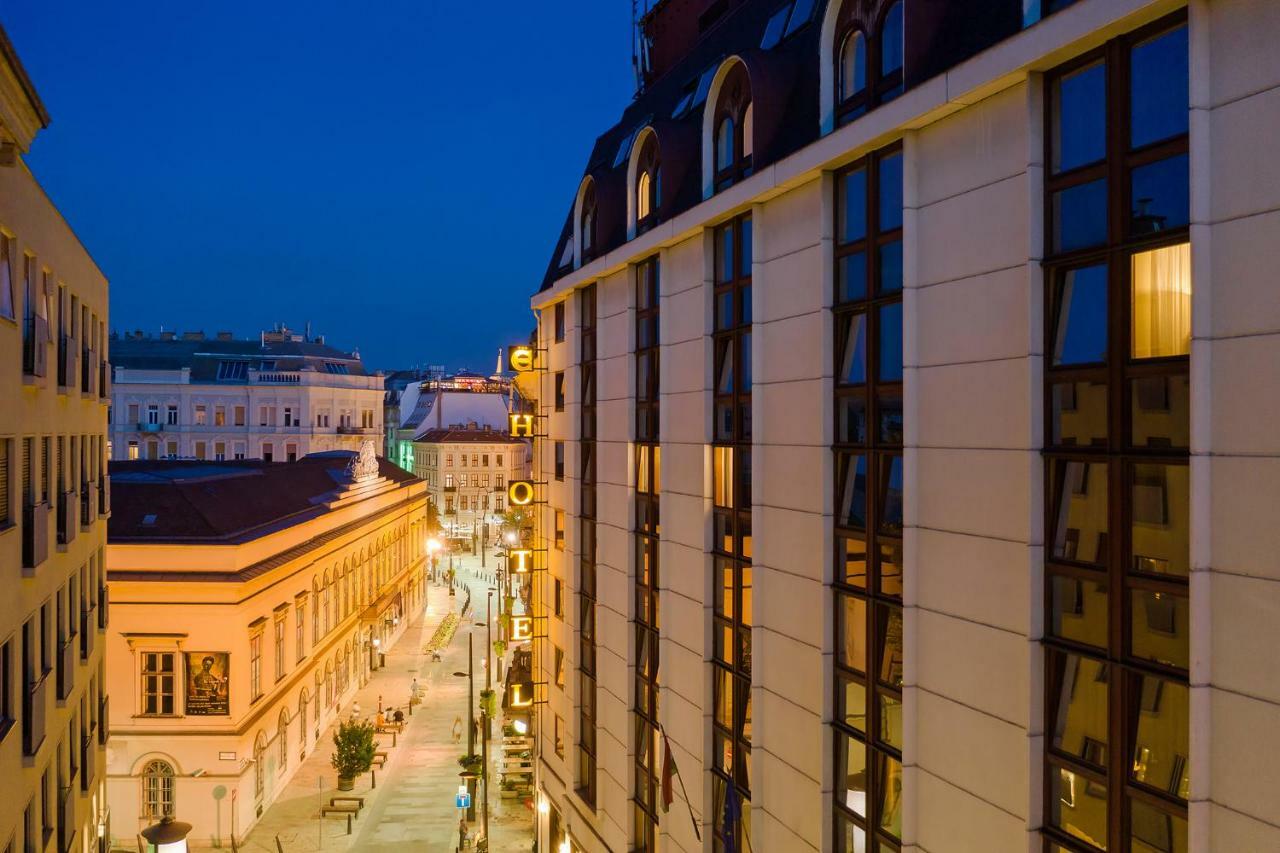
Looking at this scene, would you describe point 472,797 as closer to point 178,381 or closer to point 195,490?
point 195,490

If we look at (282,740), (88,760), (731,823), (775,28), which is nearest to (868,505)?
(731,823)

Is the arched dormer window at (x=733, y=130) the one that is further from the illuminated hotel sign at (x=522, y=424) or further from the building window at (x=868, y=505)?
the illuminated hotel sign at (x=522, y=424)

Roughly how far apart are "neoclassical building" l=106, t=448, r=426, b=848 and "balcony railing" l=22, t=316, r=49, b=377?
64.6 ft


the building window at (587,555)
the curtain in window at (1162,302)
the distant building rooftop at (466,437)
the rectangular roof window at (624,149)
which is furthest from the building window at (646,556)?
the distant building rooftop at (466,437)

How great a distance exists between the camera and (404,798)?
41.6 m

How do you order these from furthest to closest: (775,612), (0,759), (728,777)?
(728,777) < (775,612) < (0,759)

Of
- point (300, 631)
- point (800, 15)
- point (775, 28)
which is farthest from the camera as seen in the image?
point (300, 631)

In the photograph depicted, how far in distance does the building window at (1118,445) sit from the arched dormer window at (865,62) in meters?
3.81

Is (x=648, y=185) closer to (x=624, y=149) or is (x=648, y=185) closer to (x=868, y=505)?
(x=624, y=149)

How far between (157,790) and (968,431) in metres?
33.7

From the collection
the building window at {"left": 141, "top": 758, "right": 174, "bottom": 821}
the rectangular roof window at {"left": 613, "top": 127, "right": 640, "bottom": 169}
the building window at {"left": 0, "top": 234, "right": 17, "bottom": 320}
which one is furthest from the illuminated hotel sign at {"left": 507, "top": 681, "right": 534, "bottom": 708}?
the building window at {"left": 0, "top": 234, "right": 17, "bottom": 320}

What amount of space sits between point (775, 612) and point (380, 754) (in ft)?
109

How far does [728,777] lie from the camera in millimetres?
21000

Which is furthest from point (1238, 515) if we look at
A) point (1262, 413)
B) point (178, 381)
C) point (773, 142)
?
point (178, 381)
